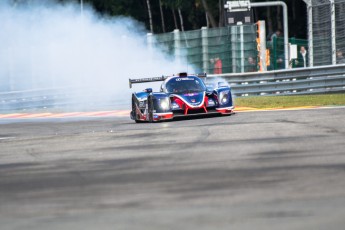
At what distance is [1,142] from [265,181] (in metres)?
7.53

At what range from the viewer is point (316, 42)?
26.1 metres

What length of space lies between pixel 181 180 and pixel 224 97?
1031 cm

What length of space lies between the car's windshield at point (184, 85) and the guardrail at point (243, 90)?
711 cm

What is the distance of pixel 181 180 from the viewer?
8086mm

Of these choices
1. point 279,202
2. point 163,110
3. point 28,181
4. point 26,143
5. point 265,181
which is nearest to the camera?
point 279,202

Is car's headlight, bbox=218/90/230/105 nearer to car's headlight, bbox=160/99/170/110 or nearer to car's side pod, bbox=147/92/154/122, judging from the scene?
car's headlight, bbox=160/99/170/110

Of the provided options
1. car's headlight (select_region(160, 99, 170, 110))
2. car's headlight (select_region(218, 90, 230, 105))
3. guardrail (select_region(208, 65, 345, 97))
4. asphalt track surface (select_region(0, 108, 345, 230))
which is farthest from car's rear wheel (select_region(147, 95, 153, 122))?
guardrail (select_region(208, 65, 345, 97))

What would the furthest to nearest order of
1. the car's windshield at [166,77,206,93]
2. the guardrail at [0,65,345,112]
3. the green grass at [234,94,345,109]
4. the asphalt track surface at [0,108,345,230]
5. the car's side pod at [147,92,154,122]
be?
the guardrail at [0,65,345,112]
the green grass at [234,94,345,109]
the car's windshield at [166,77,206,93]
the car's side pod at [147,92,154,122]
the asphalt track surface at [0,108,345,230]

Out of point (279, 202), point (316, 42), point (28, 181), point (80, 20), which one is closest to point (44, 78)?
point (80, 20)

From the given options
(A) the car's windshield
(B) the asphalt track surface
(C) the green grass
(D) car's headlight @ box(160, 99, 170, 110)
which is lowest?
(C) the green grass

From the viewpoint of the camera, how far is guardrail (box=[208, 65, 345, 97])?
25.1 meters

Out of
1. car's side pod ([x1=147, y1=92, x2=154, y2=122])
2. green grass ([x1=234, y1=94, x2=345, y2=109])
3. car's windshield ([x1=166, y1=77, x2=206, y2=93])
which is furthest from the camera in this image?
green grass ([x1=234, y1=94, x2=345, y2=109])

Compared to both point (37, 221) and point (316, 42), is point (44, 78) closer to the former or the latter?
point (316, 42)

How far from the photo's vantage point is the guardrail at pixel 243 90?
2523 centimetres
